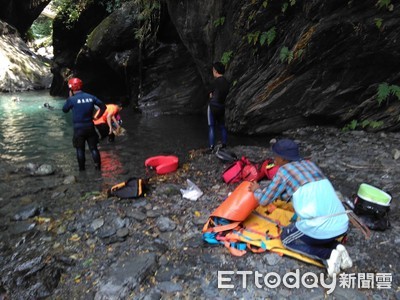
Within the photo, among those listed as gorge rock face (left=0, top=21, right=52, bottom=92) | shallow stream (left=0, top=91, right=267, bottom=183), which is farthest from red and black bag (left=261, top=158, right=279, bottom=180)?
Result: gorge rock face (left=0, top=21, right=52, bottom=92)

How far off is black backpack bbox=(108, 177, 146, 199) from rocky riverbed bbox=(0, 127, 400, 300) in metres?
0.13

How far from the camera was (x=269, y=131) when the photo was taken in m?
10.8

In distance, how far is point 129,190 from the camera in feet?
22.0

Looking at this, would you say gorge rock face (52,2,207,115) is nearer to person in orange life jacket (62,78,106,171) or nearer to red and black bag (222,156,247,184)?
person in orange life jacket (62,78,106,171)

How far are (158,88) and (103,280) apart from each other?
48.1ft

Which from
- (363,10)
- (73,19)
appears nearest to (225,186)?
(363,10)

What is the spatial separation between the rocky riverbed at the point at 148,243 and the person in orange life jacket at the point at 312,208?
0.25 meters

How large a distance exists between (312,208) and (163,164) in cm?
485

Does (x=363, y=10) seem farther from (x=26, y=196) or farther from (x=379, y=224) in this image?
(x=26, y=196)

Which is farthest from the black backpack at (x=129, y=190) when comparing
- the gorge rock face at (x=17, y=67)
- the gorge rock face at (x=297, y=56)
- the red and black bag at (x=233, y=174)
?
the gorge rock face at (x=17, y=67)

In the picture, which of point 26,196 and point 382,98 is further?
point 382,98

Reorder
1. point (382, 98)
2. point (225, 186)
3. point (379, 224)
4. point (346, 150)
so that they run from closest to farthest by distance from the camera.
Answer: point (379, 224) < point (225, 186) < point (346, 150) < point (382, 98)


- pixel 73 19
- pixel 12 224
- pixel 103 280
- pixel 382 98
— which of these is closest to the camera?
pixel 103 280

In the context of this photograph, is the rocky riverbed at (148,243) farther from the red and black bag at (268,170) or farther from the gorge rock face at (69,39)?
the gorge rock face at (69,39)
